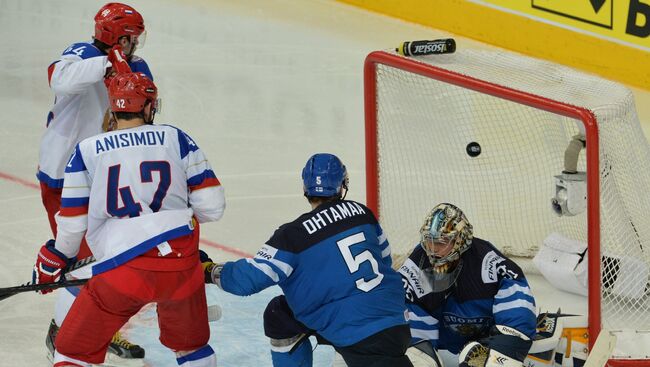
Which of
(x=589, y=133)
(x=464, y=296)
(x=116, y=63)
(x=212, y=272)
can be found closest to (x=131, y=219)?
(x=212, y=272)

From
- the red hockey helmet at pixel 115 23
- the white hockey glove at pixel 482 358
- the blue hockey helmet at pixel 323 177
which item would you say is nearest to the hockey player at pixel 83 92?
the red hockey helmet at pixel 115 23

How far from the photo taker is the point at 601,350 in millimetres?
3945

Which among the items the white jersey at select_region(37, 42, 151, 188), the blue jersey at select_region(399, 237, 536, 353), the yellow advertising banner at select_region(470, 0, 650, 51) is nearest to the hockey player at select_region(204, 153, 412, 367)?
the blue jersey at select_region(399, 237, 536, 353)

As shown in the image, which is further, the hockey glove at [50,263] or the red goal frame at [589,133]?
the red goal frame at [589,133]

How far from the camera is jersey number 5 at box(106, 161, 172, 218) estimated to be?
3754 millimetres

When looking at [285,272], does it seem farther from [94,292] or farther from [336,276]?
[94,292]

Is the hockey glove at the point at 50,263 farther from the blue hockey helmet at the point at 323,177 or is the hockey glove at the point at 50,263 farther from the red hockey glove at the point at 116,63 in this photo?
the blue hockey helmet at the point at 323,177

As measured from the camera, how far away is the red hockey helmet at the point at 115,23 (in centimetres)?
439

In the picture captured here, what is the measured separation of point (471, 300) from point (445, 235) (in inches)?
10.9

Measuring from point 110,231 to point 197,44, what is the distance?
A: 5449 mm

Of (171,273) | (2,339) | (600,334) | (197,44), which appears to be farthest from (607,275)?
(197,44)

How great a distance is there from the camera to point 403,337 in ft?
12.5

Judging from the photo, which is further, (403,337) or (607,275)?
(607,275)

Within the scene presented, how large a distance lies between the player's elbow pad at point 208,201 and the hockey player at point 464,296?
2.33 ft
